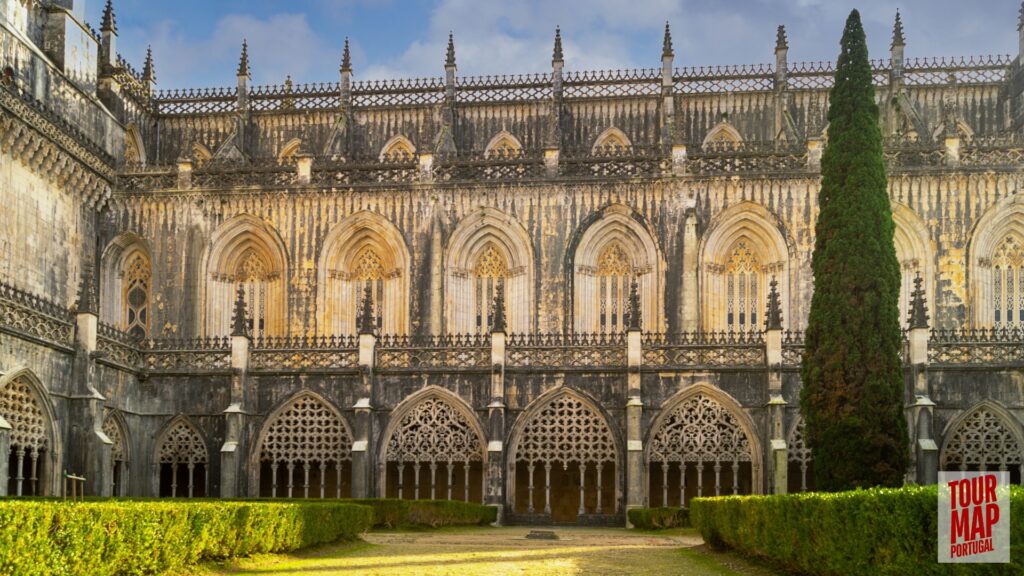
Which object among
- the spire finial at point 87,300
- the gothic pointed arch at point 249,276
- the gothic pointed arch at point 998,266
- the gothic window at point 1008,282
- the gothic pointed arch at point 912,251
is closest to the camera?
the spire finial at point 87,300

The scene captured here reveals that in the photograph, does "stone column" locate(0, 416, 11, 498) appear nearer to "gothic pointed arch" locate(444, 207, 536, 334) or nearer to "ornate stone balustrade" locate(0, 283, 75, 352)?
"ornate stone balustrade" locate(0, 283, 75, 352)

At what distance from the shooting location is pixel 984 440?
32.5 metres

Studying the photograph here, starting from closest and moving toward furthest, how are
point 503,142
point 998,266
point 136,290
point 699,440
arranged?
point 699,440
point 998,266
point 136,290
point 503,142

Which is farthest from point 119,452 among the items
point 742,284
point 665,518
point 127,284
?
point 742,284

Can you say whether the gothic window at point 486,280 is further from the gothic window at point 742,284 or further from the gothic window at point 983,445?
the gothic window at point 983,445

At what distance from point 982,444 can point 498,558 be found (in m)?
17.2

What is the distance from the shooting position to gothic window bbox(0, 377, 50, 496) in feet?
94.6

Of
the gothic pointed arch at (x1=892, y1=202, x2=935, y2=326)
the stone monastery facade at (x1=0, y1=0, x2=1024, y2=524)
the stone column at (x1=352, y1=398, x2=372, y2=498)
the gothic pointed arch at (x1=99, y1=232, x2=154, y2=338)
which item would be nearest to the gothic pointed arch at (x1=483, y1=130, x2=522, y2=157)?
the stone monastery facade at (x1=0, y1=0, x2=1024, y2=524)

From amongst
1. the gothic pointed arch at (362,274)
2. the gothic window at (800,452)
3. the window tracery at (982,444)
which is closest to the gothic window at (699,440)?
the gothic window at (800,452)

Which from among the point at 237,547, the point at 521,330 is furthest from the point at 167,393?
the point at 237,547

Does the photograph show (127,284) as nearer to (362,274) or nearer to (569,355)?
(362,274)

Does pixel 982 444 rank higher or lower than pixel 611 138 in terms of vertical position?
lower

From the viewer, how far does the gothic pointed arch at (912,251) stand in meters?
39.8

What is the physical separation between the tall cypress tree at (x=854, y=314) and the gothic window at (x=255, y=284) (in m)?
21.3
